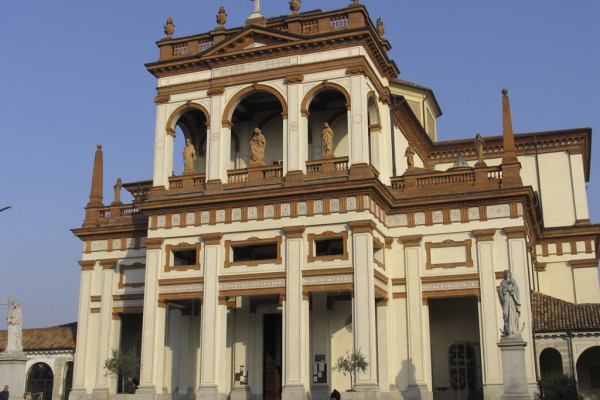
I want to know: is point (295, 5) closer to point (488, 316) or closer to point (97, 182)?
point (97, 182)

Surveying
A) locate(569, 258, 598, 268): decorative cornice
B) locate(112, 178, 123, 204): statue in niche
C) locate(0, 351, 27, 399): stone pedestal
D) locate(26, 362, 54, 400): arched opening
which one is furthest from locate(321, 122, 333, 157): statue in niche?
locate(26, 362, 54, 400): arched opening

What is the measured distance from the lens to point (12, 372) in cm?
2897

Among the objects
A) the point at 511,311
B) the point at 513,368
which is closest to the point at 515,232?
the point at 511,311

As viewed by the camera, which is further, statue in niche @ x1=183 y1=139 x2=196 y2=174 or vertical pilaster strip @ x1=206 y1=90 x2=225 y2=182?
statue in niche @ x1=183 y1=139 x2=196 y2=174

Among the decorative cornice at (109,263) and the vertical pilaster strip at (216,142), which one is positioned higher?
the vertical pilaster strip at (216,142)

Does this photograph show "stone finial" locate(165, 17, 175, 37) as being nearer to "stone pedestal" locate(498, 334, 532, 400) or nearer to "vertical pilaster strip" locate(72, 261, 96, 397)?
"vertical pilaster strip" locate(72, 261, 96, 397)

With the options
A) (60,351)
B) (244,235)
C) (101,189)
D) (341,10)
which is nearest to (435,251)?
(244,235)

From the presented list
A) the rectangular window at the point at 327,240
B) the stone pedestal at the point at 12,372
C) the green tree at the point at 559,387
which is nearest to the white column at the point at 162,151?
the rectangular window at the point at 327,240

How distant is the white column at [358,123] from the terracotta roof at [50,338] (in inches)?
689

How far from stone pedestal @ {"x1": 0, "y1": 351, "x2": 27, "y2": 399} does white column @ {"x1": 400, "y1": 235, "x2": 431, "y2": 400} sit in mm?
15308

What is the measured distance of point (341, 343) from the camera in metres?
31.5

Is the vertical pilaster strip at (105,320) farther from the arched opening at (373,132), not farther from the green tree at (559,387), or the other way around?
the green tree at (559,387)

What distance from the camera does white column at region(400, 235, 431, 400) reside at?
99.4 feet

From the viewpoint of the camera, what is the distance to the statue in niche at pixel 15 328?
2970cm
